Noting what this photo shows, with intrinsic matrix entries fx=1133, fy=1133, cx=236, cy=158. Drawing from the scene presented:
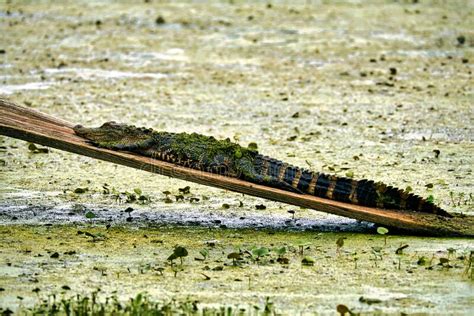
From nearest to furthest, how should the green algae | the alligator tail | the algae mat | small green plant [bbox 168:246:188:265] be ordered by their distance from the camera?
the green algae, the algae mat, small green plant [bbox 168:246:188:265], the alligator tail

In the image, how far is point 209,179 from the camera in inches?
242

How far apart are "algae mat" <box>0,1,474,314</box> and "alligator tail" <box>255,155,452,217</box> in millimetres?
194

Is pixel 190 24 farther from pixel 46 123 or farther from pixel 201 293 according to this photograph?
pixel 201 293

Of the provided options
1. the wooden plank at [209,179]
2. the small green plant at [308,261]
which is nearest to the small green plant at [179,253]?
the small green plant at [308,261]

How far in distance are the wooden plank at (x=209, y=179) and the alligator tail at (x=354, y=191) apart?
0.05 meters

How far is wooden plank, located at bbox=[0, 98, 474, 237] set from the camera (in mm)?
5973

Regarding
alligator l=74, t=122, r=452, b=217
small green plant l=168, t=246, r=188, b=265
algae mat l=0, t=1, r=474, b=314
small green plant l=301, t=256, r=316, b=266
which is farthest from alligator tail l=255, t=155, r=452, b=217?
small green plant l=168, t=246, r=188, b=265

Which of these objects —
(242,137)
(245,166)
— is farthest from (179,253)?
(242,137)

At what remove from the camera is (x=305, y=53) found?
11930mm

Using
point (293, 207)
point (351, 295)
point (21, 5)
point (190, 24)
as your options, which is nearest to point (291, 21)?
point (190, 24)

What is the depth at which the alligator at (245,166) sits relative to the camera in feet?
20.0

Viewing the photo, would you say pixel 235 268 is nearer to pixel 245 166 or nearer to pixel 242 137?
pixel 245 166

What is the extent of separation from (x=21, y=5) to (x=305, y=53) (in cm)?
463

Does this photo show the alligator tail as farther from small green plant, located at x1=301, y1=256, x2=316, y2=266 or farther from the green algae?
small green plant, located at x1=301, y1=256, x2=316, y2=266
